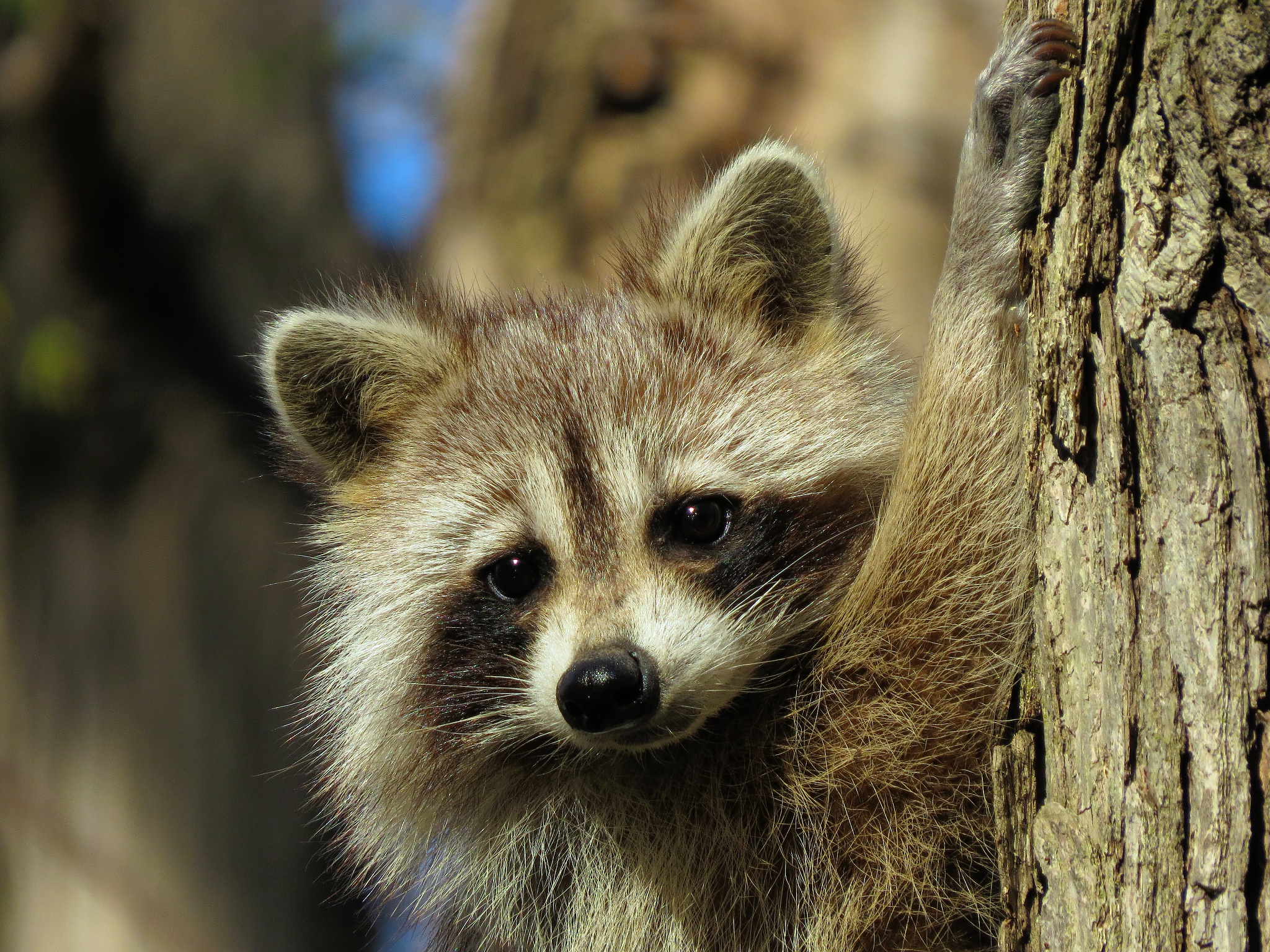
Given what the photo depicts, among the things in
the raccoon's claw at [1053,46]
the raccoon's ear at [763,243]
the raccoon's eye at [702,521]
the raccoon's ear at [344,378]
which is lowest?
the raccoon's eye at [702,521]

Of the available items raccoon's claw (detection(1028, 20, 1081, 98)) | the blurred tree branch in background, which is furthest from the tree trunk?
the blurred tree branch in background

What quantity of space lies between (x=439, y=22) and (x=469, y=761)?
922 cm

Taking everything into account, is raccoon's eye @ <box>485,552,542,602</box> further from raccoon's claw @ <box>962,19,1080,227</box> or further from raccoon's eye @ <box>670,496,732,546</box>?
raccoon's claw @ <box>962,19,1080,227</box>

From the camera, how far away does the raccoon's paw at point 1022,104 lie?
8.96 ft

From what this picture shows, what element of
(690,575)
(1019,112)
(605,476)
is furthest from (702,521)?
(1019,112)

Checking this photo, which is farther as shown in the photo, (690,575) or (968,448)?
(690,575)

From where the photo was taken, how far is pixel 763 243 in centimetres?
387

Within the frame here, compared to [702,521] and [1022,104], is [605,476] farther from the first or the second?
[1022,104]

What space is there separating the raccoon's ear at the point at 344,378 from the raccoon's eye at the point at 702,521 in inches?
42.5

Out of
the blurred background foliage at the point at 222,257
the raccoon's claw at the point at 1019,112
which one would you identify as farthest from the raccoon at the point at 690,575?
the blurred background foliage at the point at 222,257

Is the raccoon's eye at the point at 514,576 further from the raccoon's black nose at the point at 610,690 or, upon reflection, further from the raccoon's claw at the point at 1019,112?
the raccoon's claw at the point at 1019,112

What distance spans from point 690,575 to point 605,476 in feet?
1.27

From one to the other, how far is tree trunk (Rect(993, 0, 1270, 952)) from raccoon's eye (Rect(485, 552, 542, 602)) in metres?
1.52

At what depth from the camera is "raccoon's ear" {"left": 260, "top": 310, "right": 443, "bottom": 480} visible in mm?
4000
